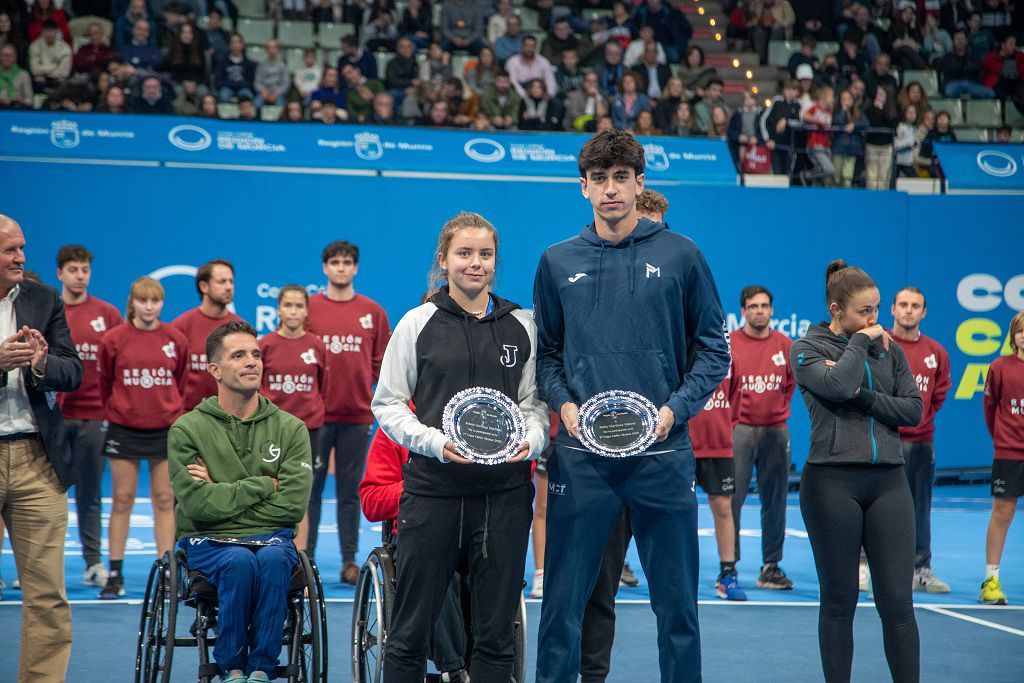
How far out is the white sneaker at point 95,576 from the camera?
6953 millimetres

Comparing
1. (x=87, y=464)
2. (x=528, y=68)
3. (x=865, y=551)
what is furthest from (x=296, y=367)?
(x=528, y=68)

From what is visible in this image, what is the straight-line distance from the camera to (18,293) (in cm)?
443

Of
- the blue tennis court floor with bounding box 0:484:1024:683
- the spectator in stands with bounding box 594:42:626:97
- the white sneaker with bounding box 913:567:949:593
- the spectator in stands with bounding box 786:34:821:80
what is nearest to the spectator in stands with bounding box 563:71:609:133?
the spectator in stands with bounding box 594:42:626:97

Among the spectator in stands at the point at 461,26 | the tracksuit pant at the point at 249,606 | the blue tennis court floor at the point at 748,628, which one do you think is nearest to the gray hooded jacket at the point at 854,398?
the blue tennis court floor at the point at 748,628

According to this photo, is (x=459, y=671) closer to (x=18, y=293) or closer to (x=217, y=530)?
(x=217, y=530)

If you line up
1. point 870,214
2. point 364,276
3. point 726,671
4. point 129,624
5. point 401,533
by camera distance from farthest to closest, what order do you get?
1. point 870,214
2. point 364,276
3. point 129,624
4. point 726,671
5. point 401,533

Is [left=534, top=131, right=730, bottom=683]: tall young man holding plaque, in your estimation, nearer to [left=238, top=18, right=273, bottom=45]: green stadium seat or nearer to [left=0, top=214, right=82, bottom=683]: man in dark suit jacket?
[left=0, top=214, right=82, bottom=683]: man in dark suit jacket

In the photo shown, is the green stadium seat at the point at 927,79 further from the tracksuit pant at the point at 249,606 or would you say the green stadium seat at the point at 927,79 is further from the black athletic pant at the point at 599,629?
the tracksuit pant at the point at 249,606

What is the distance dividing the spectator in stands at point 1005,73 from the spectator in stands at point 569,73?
5473 mm

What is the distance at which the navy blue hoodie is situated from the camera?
11.8 feet

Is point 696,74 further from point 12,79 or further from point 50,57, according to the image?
point 12,79

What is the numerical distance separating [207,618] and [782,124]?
995 centimetres

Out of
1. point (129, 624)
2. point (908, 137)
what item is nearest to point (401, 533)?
point (129, 624)

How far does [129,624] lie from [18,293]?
234 cm
